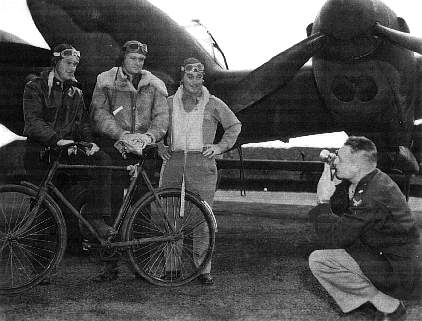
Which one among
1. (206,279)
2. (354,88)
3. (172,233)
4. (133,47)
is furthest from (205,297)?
(354,88)

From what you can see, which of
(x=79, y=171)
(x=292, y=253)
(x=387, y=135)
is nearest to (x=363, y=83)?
(x=387, y=135)

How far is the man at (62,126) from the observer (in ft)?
11.6

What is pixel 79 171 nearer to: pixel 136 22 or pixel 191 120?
pixel 191 120

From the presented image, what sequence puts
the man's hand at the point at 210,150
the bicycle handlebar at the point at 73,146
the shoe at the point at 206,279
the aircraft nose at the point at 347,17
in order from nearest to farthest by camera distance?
1. the bicycle handlebar at the point at 73,146
2. the shoe at the point at 206,279
3. the man's hand at the point at 210,150
4. the aircraft nose at the point at 347,17

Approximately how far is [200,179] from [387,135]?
Result: 297 cm

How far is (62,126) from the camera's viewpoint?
12.5ft

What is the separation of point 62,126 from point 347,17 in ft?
9.58

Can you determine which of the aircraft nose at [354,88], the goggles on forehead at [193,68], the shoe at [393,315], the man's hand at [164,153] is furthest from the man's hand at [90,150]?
the aircraft nose at [354,88]

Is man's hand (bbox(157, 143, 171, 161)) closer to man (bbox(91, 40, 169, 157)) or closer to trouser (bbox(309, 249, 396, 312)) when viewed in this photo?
man (bbox(91, 40, 169, 157))

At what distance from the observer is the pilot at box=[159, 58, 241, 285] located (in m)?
3.88

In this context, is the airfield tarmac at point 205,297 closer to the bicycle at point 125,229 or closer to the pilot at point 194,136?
the bicycle at point 125,229

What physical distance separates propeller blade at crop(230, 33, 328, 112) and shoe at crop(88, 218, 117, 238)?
3.09 metres

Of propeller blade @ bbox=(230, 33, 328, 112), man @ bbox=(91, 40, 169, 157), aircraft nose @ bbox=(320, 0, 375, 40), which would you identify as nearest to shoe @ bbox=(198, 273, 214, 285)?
man @ bbox=(91, 40, 169, 157)

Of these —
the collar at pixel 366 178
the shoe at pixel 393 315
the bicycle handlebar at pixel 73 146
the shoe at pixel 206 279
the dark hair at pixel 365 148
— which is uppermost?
the dark hair at pixel 365 148
